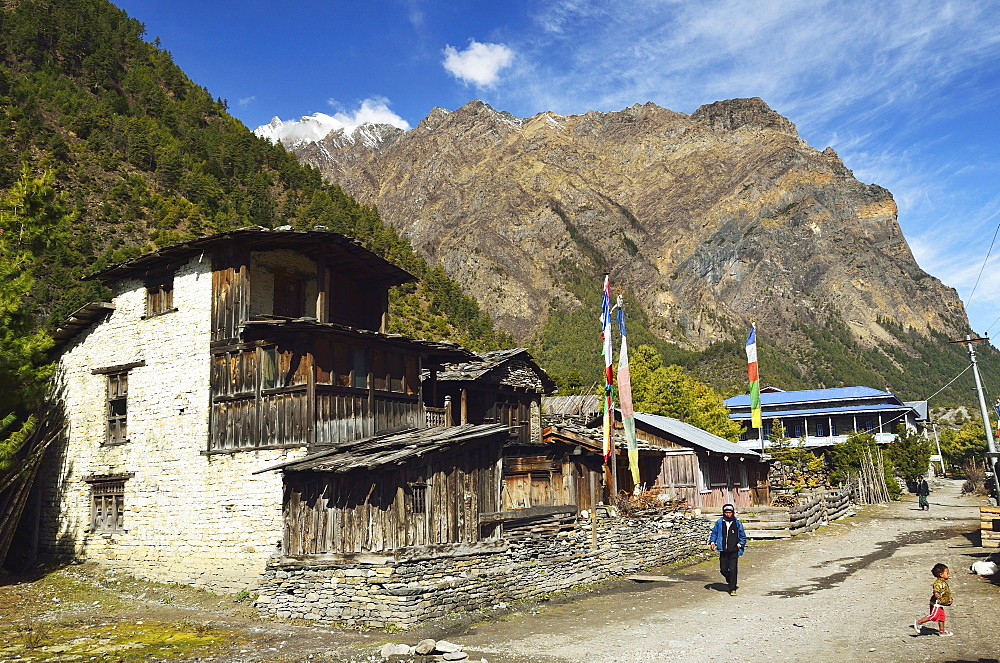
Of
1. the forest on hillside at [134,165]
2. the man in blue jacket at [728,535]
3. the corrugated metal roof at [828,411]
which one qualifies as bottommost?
the man in blue jacket at [728,535]

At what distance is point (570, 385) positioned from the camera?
68438mm

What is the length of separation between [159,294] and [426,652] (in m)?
15.8

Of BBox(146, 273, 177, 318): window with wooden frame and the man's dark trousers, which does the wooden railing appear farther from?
the man's dark trousers

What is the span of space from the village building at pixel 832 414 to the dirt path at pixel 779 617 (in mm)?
45951

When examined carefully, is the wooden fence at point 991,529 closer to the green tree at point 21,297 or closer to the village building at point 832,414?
the green tree at point 21,297

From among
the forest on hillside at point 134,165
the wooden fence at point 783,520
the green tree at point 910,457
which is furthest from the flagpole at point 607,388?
the green tree at point 910,457

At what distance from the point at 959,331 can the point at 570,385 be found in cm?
16760

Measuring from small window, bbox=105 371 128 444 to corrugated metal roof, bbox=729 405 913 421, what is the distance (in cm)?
5756

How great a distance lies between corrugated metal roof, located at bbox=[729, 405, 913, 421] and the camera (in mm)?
66875

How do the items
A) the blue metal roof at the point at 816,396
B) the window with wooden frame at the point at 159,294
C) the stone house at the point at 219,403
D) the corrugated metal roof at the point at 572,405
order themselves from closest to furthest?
the stone house at the point at 219,403 → the window with wooden frame at the point at 159,294 → the corrugated metal roof at the point at 572,405 → the blue metal roof at the point at 816,396

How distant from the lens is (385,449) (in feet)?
61.1

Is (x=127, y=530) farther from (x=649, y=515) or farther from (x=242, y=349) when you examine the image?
(x=649, y=515)

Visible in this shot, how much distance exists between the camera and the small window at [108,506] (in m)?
22.2

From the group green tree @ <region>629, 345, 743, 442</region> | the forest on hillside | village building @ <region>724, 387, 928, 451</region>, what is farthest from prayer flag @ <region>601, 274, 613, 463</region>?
village building @ <region>724, 387, 928, 451</region>
